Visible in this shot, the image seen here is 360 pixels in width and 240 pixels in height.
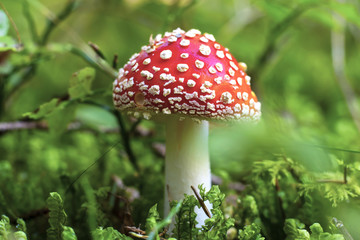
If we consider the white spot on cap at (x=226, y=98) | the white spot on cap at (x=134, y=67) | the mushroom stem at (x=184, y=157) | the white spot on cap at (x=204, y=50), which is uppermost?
the white spot on cap at (x=204, y=50)

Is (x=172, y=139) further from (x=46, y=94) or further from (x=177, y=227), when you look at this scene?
(x=46, y=94)

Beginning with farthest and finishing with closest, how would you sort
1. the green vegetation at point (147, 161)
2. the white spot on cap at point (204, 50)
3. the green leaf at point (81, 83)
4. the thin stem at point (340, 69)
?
the thin stem at point (340, 69) → the green leaf at point (81, 83) → the white spot on cap at point (204, 50) → the green vegetation at point (147, 161)

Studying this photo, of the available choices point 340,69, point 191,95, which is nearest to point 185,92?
point 191,95

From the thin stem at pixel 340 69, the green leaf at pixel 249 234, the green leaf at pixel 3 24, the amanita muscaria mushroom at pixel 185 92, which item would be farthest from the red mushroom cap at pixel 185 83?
the thin stem at pixel 340 69

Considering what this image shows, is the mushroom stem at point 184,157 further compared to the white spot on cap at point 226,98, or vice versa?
the mushroom stem at point 184,157

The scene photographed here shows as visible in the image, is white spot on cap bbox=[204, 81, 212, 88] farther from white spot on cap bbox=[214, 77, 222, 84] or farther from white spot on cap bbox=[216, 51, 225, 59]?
white spot on cap bbox=[216, 51, 225, 59]

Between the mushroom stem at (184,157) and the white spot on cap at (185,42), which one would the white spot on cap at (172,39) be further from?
the mushroom stem at (184,157)
